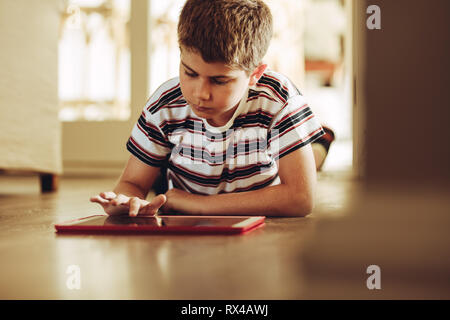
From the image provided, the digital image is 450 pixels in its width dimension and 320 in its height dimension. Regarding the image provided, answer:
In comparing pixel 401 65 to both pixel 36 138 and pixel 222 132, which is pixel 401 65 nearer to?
pixel 222 132

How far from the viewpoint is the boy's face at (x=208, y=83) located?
882 millimetres

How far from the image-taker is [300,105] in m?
1.07

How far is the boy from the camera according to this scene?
899 mm

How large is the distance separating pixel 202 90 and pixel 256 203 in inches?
10.6

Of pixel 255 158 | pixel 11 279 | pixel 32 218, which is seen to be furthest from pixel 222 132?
pixel 11 279

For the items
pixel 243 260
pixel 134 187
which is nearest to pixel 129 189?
pixel 134 187

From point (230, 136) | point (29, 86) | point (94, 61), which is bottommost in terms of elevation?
point (230, 136)

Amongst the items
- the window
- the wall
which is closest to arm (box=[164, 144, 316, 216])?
the wall

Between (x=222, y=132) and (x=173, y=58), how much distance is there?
2.46 metres

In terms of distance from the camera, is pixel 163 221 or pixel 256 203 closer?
pixel 163 221

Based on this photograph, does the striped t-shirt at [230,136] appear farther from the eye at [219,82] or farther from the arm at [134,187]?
the eye at [219,82]

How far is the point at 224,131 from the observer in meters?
1.07

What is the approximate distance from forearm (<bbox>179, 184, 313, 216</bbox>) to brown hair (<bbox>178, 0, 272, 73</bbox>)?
0.79 feet

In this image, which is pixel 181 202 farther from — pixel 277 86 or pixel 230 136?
pixel 277 86
